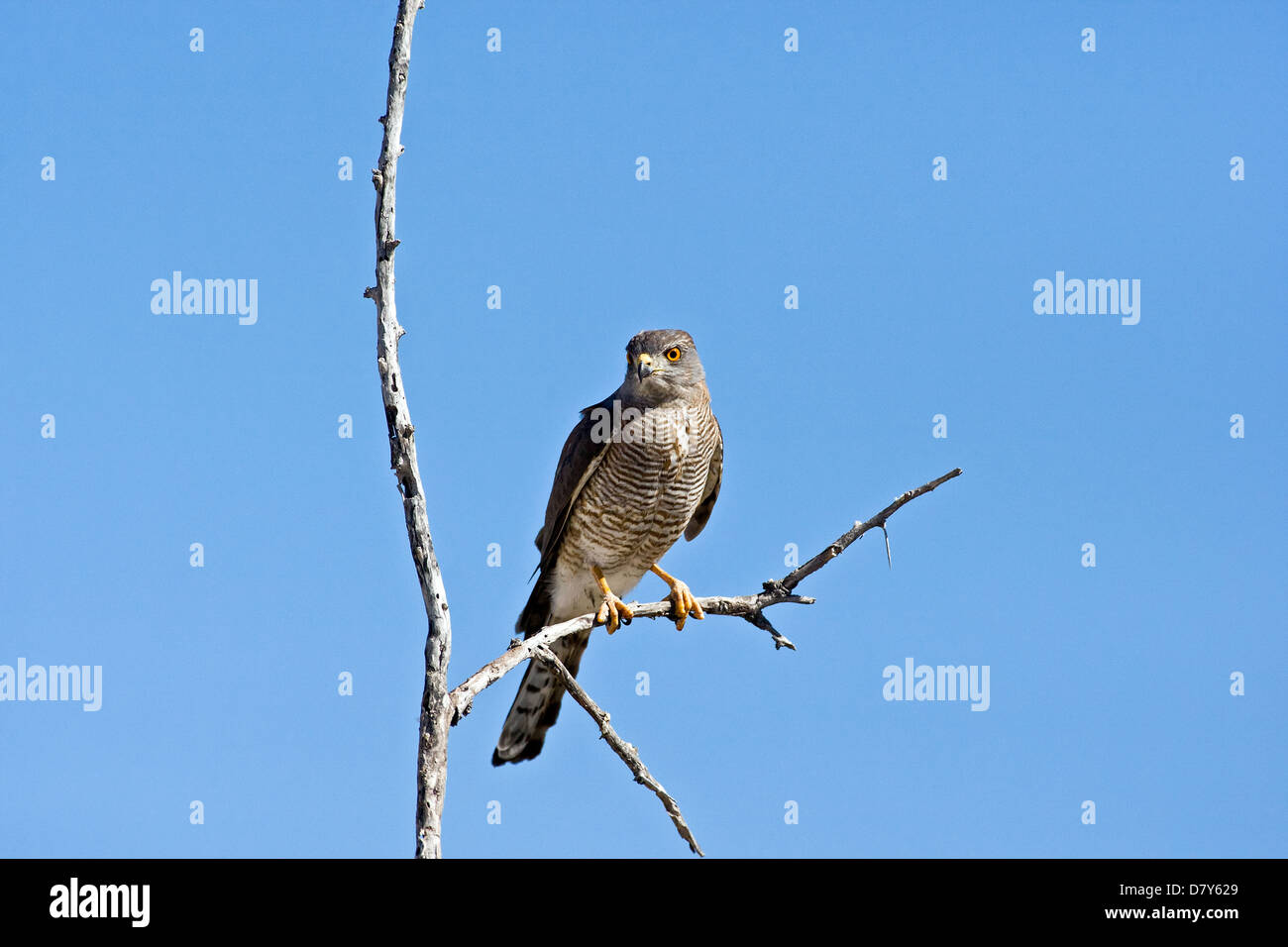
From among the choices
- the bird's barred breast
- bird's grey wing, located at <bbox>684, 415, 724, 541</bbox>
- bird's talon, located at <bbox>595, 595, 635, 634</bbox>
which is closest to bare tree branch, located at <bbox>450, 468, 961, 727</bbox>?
bird's talon, located at <bbox>595, 595, 635, 634</bbox>

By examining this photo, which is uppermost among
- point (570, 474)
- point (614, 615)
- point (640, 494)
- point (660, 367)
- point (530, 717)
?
point (660, 367)

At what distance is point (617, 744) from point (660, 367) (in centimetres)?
338

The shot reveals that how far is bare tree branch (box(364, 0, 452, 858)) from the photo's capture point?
573 centimetres

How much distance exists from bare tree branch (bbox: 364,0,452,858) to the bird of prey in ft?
9.79

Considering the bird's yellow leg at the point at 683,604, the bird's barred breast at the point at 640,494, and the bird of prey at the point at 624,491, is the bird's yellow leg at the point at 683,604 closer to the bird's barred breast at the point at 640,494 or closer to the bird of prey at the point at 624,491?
the bird of prey at the point at 624,491

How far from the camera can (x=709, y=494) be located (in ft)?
32.5

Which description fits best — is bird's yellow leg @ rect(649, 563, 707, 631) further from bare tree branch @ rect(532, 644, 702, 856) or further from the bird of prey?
bare tree branch @ rect(532, 644, 702, 856)

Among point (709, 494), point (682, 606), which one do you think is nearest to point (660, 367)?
point (709, 494)

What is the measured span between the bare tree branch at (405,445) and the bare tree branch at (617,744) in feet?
2.91

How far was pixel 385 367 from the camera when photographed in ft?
19.0

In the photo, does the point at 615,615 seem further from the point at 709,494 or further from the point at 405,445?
the point at 405,445

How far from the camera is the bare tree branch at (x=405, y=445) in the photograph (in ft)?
18.8
